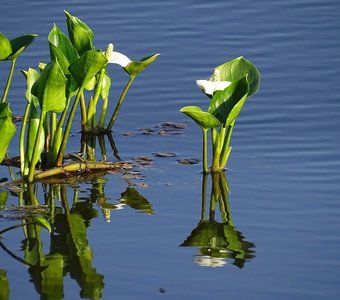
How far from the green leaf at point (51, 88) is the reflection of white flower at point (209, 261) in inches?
52.5

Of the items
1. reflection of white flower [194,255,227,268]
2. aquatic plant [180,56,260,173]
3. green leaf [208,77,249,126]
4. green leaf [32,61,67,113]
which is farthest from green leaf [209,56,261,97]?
reflection of white flower [194,255,227,268]

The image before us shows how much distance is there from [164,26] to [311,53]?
1498 mm

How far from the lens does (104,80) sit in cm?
832

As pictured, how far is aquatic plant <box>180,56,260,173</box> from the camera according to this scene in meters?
7.16

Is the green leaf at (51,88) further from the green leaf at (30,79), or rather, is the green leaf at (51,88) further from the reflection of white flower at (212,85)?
the reflection of white flower at (212,85)

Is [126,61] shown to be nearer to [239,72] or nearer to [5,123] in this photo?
[239,72]

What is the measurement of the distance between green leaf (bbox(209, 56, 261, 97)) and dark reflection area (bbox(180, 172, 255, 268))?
2.08ft

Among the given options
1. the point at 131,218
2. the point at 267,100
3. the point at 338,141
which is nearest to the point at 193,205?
Result: the point at 131,218

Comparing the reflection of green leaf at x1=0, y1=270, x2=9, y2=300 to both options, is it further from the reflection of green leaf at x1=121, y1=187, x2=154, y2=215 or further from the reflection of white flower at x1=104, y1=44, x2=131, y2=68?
the reflection of white flower at x1=104, y1=44, x2=131, y2=68

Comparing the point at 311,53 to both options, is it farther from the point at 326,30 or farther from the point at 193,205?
the point at 193,205

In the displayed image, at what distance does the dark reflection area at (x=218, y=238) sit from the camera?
6352mm

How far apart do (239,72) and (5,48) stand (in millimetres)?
1437

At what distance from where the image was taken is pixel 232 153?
8031 mm

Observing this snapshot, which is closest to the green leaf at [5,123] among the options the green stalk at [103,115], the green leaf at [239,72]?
the green leaf at [239,72]
